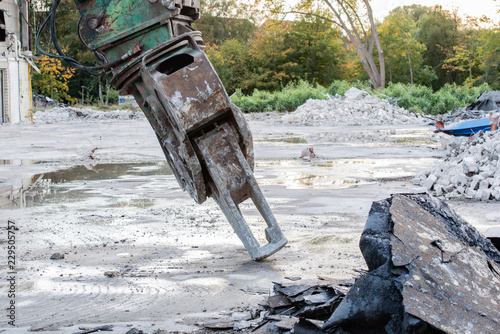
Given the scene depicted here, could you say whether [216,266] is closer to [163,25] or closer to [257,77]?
[163,25]

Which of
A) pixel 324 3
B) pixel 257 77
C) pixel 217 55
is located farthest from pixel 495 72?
pixel 217 55

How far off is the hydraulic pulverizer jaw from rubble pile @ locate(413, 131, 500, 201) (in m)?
4.41

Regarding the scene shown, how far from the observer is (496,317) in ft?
7.56

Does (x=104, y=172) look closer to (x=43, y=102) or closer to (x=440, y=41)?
(x=43, y=102)

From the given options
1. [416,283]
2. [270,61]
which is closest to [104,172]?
[416,283]

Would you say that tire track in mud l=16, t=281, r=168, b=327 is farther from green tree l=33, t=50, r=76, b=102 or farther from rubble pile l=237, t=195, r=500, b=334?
green tree l=33, t=50, r=76, b=102

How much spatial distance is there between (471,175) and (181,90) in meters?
5.78

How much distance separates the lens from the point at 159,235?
5.48 meters

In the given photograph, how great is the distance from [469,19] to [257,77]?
1751 centimetres

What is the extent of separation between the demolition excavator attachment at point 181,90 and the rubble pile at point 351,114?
20.2 m

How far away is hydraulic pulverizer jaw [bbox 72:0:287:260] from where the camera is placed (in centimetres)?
357

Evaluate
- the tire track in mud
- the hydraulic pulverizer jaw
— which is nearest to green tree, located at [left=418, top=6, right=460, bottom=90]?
the hydraulic pulverizer jaw

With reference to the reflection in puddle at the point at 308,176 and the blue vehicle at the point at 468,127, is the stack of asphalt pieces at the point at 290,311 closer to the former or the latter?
the reflection in puddle at the point at 308,176

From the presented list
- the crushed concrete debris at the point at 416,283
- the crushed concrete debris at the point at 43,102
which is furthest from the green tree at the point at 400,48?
the crushed concrete debris at the point at 416,283
